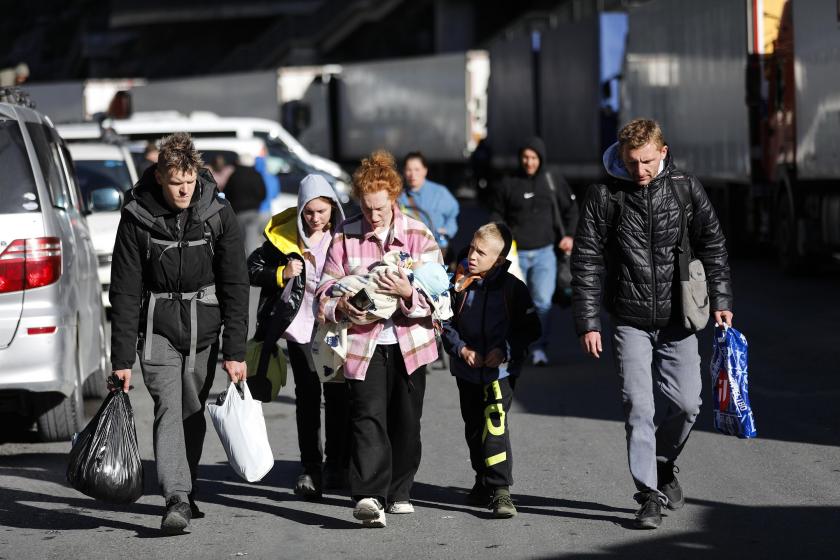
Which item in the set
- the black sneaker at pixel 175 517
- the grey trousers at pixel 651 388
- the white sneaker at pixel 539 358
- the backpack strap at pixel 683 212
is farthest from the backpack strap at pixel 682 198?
the white sneaker at pixel 539 358

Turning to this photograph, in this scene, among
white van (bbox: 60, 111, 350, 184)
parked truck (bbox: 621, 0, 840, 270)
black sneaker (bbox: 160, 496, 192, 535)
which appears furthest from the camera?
white van (bbox: 60, 111, 350, 184)

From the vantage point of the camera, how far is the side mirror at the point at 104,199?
1141 cm

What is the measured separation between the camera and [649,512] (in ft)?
23.2

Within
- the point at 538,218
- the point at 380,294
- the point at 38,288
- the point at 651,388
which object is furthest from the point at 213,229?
the point at 538,218

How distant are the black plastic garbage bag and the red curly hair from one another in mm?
1360

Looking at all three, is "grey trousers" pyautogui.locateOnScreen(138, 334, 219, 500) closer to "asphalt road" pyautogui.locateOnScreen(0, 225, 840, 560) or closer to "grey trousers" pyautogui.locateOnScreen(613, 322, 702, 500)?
"asphalt road" pyautogui.locateOnScreen(0, 225, 840, 560)

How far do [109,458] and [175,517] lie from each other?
378 millimetres

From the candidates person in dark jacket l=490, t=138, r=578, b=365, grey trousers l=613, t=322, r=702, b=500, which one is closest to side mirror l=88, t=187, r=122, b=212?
person in dark jacket l=490, t=138, r=578, b=365

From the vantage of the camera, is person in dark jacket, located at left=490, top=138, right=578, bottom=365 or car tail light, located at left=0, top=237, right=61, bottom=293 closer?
car tail light, located at left=0, top=237, right=61, bottom=293

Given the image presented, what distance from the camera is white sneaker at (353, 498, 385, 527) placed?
7098 mm

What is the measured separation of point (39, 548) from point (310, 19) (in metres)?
69.2

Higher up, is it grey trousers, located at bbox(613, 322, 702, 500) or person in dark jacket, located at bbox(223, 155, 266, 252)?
person in dark jacket, located at bbox(223, 155, 266, 252)

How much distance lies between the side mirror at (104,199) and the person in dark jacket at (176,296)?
418 centimetres

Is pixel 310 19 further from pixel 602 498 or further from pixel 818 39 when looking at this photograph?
pixel 602 498
